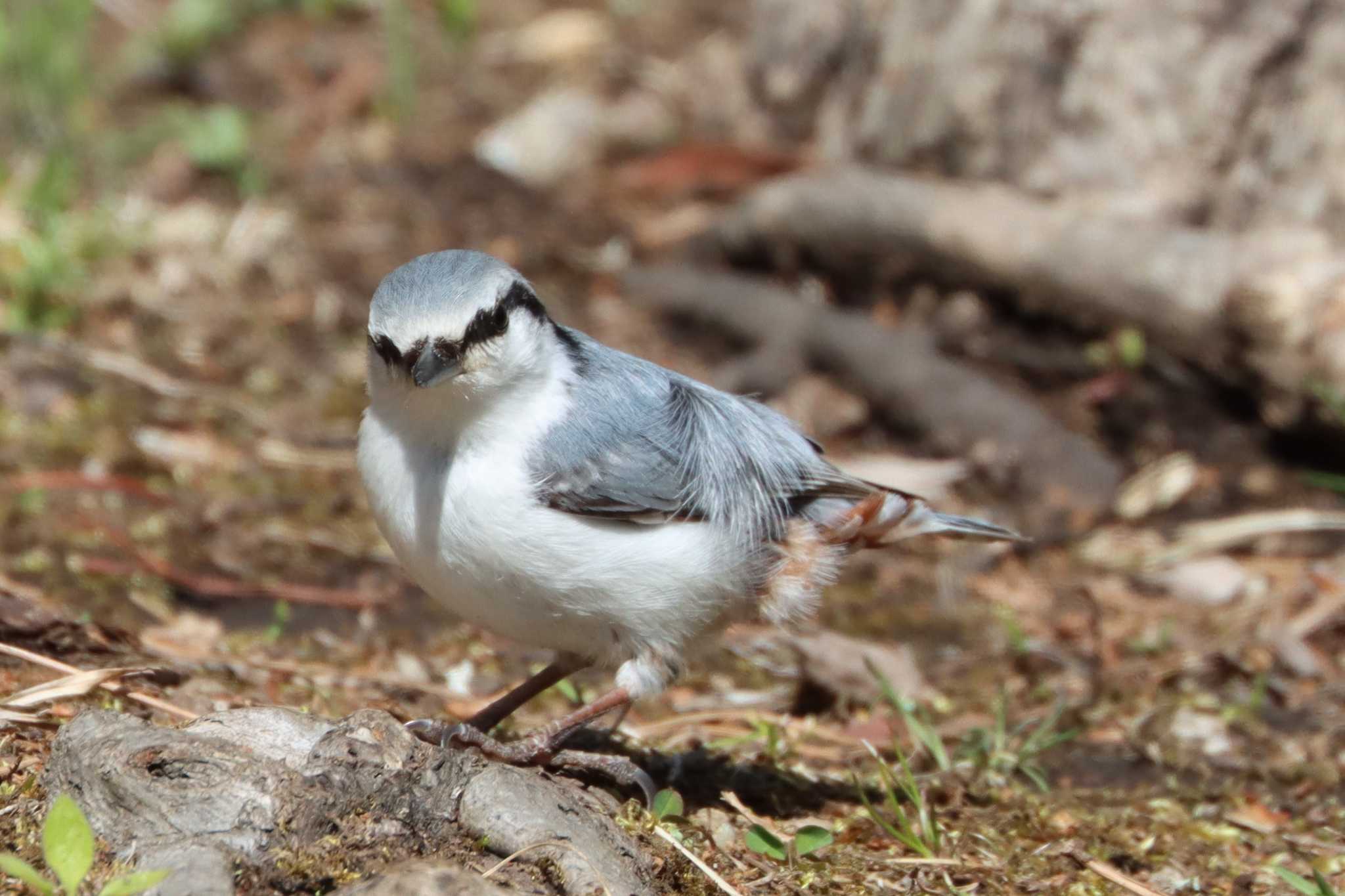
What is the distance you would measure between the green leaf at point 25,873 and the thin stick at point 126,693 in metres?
0.79

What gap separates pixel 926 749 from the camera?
3572 mm

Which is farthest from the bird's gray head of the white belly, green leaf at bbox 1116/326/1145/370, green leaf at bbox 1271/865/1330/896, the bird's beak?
green leaf at bbox 1116/326/1145/370

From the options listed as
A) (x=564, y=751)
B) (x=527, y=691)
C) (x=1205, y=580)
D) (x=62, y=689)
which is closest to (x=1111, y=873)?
(x=564, y=751)

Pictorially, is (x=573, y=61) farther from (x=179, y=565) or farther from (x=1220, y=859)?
(x=1220, y=859)

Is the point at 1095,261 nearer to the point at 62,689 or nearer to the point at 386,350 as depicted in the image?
the point at 386,350

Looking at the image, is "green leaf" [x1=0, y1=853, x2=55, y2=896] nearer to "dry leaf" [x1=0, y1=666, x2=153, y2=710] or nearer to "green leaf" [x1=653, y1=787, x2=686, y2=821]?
"dry leaf" [x1=0, y1=666, x2=153, y2=710]

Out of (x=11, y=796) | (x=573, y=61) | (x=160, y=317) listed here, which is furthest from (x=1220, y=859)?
(x=573, y=61)

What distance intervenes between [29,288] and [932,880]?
406 cm

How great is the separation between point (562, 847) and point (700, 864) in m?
0.32

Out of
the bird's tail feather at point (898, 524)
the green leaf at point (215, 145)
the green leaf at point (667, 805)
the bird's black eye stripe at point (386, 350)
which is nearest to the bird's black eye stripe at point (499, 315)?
the bird's black eye stripe at point (386, 350)

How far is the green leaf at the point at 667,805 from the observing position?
9.52ft

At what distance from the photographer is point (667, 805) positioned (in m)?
2.91

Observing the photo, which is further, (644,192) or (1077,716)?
(644,192)

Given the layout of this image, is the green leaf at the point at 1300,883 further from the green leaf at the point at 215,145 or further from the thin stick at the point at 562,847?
the green leaf at the point at 215,145
